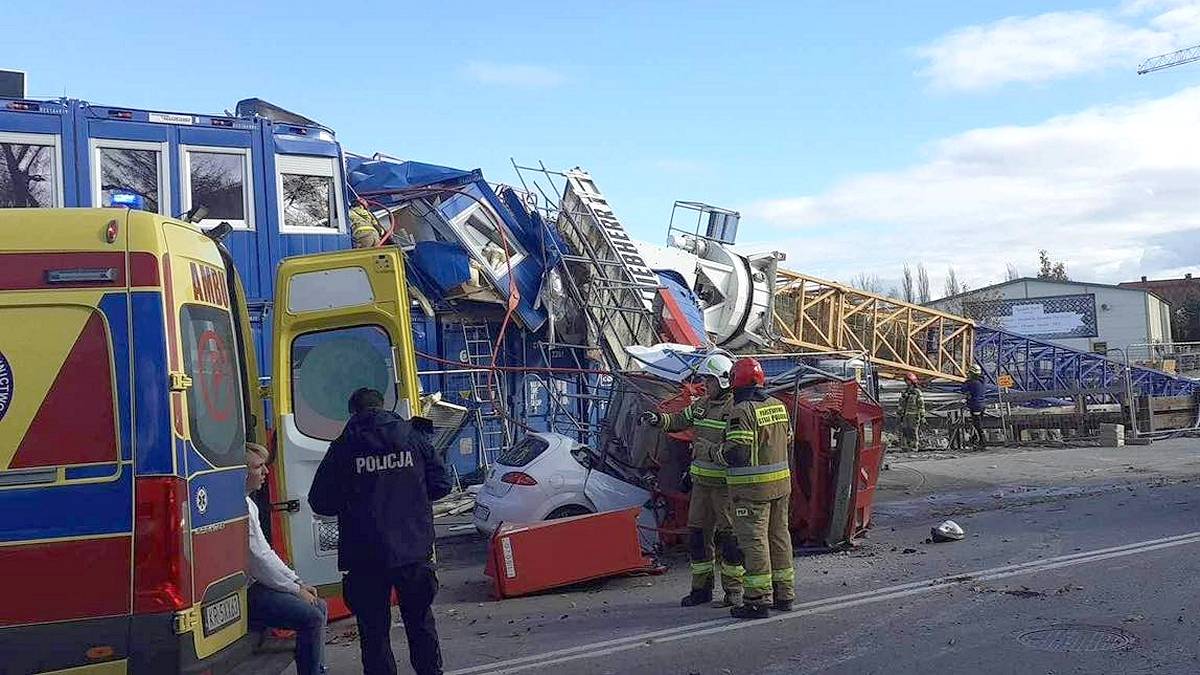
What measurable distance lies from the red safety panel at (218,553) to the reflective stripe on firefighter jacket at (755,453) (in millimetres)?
3648

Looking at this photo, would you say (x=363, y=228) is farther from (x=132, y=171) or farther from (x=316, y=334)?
(x=316, y=334)

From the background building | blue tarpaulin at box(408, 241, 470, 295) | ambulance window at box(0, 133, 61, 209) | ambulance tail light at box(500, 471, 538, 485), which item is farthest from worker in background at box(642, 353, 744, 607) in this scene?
the background building

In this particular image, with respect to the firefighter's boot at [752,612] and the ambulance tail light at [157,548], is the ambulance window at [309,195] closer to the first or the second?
the firefighter's boot at [752,612]

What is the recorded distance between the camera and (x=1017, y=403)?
23.5 m

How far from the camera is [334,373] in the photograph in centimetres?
747

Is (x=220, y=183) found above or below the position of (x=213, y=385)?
above

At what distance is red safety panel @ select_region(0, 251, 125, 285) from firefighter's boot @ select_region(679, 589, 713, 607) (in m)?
5.04

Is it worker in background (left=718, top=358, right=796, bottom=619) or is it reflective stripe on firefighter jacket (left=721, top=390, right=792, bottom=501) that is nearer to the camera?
worker in background (left=718, top=358, right=796, bottom=619)

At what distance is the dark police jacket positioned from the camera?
207 inches

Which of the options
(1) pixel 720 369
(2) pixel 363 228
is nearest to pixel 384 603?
(1) pixel 720 369

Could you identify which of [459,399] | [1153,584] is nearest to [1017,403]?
[459,399]

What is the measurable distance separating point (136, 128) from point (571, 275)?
260 inches

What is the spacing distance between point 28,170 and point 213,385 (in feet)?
25.2

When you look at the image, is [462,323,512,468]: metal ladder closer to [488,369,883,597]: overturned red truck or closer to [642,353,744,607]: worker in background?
[488,369,883,597]: overturned red truck
